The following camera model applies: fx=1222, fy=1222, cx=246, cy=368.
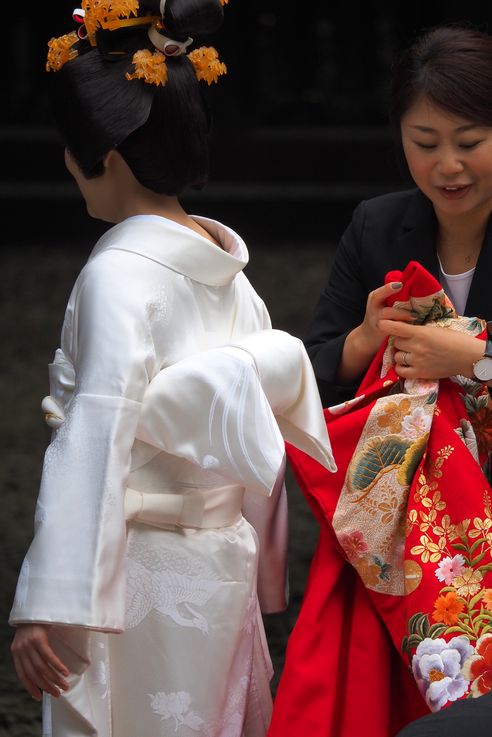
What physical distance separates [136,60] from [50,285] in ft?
21.7

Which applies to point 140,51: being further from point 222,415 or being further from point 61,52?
point 222,415

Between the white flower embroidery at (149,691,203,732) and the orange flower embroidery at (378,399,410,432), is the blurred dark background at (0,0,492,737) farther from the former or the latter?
the white flower embroidery at (149,691,203,732)

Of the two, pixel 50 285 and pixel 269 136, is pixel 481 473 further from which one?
pixel 269 136

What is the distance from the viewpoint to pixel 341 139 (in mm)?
9453

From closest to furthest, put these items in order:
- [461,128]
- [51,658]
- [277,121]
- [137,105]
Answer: [51,658], [137,105], [461,128], [277,121]

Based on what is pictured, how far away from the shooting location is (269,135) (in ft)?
31.0

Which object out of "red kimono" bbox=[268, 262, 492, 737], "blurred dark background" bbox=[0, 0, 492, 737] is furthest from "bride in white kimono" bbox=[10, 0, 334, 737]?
"blurred dark background" bbox=[0, 0, 492, 737]

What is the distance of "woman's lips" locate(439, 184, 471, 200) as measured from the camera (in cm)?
224

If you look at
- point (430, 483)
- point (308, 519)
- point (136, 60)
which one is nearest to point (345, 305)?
point (430, 483)

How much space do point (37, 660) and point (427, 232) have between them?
1110mm

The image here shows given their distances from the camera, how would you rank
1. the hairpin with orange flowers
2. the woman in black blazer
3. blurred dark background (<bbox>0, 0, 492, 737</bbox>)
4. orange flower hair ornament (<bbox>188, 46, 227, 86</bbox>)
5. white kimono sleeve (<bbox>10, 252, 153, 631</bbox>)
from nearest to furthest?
white kimono sleeve (<bbox>10, 252, 153, 631</bbox>), the hairpin with orange flowers, orange flower hair ornament (<bbox>188, 46, 227, 86</bbox>), the woman in black blazer, blurred dark background (<bbox>0, 0, 492, 737</bbox>)

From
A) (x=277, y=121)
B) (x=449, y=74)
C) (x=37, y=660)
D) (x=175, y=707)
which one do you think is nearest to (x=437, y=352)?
(x=449, y=74)

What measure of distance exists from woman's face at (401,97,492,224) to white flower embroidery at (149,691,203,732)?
3.29 feet

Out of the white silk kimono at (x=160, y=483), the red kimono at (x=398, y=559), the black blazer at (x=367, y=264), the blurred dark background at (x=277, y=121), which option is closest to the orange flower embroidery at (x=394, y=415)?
the red kimono at (x=398, y=559)
